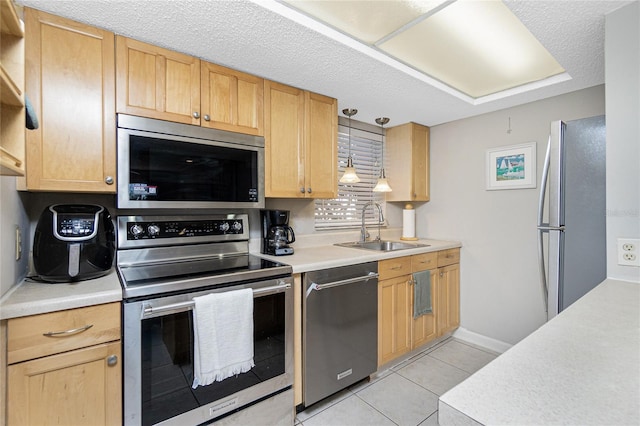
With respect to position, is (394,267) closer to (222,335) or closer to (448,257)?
(448,257)

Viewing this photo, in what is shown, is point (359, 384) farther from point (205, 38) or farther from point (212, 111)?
point (205, 38)

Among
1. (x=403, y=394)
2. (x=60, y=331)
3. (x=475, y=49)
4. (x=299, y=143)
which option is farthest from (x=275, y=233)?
(x=475, y=49)

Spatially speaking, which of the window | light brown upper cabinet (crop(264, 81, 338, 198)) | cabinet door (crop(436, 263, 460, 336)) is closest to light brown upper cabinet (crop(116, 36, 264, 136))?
light brown upper cabinet (crop(264, 81, 338, 198))

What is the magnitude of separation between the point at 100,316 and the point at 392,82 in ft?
7.01

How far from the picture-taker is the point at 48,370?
3.61 ft

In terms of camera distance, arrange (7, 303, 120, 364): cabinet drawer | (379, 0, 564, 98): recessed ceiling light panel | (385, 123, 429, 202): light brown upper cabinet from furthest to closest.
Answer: (385, 123, 429, 202): light brown upper cabinet < (379, 0, 564, 98): recessed ceiling light panel < (7, 303, 120, 364): cabinet drawer

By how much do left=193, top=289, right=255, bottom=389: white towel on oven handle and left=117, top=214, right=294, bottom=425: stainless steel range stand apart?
0.04 m

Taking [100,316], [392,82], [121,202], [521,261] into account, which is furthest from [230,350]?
[521,261]

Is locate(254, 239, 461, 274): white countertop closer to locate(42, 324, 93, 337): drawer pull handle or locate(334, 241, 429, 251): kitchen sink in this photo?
locate(334, 241, 429, 251): kitchen sink

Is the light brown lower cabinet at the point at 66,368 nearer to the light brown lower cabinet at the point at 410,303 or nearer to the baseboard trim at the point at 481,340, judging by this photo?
the light brown lower cabinet at the point at 410,303

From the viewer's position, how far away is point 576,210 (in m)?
1.67

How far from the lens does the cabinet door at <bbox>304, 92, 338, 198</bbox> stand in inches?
87.9

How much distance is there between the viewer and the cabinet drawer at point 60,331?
1.05 m

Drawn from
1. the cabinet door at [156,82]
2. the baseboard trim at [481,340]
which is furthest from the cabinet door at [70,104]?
the baseboard trim at [481,340]
